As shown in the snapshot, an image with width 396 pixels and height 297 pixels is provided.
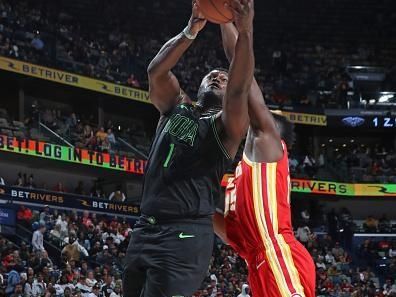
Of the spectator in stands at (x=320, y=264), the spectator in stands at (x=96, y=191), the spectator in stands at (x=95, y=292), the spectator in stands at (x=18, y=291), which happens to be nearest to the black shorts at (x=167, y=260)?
the spectator in stands at (x=18, y=291)

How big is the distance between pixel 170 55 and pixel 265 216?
4.00ft

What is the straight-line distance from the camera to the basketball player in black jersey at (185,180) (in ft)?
11.9

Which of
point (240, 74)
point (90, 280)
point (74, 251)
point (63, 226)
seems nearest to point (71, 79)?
point (63, 226)

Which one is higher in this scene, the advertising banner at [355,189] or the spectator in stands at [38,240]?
the advertising banner at [355,189]


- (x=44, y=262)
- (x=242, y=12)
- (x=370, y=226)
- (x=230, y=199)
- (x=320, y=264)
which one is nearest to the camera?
(x=242, y=12)

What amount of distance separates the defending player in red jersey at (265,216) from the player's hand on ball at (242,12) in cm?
84

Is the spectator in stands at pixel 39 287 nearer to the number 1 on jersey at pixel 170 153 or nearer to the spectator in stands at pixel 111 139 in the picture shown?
the number 1 on jersey at pixel 170 153

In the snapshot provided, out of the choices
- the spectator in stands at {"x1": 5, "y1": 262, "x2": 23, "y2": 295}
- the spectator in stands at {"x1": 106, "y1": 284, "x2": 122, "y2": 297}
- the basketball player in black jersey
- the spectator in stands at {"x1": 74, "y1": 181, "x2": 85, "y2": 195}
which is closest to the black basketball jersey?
the basketball player in black jersey

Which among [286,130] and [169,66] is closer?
[169,66]

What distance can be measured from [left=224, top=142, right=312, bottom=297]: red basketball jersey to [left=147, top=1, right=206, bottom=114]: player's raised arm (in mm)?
799

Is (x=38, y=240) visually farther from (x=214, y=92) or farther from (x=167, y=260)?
(x=167, y=260)

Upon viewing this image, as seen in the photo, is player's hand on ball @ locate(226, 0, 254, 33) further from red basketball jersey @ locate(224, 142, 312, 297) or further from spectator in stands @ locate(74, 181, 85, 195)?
spectator in stands @ locate(74, 181, 85, 195)

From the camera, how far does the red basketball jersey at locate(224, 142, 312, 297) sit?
453cm

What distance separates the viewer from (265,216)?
4.55 metres
